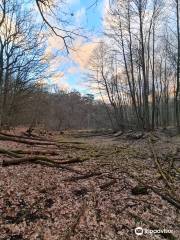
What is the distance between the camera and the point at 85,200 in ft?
20.0

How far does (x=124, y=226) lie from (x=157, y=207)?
1.19m

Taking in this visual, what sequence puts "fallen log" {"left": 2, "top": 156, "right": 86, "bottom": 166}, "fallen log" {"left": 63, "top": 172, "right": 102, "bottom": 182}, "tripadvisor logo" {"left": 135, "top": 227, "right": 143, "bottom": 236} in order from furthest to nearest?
"fallen log" {"left": 2, "top": 156, "right": 86, "bottom": 166} → "fallen log" {"left": 63, "top": 172, "right": 102, "bottom": 182} → "tripadvisor logo" {"left": 135, "top": 227, "right": 143, "bottom": 236}

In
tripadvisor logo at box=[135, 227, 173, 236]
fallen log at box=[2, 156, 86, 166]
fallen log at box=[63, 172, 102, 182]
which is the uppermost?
fallen log at box=[2, 156, 86, 166]

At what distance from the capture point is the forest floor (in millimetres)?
4844

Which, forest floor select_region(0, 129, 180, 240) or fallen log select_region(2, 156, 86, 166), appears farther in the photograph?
fallen log select_region(2, 156, 86, 166)

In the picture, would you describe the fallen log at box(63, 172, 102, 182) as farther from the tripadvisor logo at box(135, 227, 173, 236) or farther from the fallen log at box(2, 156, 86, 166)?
the tripadvisor logo at box(135, 227, 173, 236)

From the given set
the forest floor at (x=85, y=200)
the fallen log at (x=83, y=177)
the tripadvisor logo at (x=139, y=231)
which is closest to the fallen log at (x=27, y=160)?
the forest floor at (x=85, y=200)

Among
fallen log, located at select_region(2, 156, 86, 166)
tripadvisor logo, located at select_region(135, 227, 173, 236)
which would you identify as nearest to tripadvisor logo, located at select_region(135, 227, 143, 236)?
tripadvisor logo, located at select_region(135, 227, 173, 236)

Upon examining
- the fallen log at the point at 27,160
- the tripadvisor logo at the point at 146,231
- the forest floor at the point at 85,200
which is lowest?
the tripadvisor logo at the point at 146,231

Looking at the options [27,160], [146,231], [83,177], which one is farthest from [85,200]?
[27,160]

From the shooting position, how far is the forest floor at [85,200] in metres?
4.84

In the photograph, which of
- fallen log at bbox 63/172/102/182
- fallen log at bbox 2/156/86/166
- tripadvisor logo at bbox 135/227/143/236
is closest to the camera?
tripadvisor logo at bbox 135/227/143/236

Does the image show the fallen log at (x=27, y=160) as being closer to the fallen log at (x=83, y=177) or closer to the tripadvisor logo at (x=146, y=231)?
the fallen log at (x=83, y=177)

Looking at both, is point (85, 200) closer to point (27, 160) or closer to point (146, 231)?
point (146, 231)
